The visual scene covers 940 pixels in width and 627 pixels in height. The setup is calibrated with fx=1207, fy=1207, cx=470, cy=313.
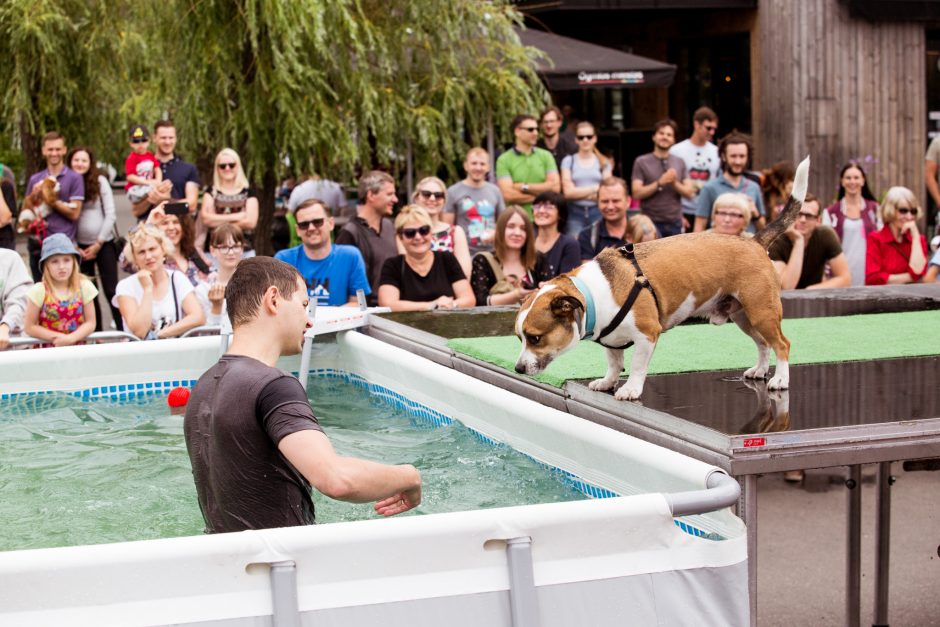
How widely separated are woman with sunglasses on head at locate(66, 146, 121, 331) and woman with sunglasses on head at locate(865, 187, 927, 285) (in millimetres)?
6029

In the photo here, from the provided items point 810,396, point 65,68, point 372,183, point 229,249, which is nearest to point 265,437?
→ point 810,396

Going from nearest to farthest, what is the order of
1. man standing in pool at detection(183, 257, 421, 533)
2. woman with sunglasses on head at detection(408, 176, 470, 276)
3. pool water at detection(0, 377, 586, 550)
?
man standing in pool at detection(183, 257, 421, 533)
pool water at detection(0, 377, 586, 550)
woman with sunglasses on head at detection(408, 176, 470, 276)

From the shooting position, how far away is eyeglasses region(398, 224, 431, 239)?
7.50 meters

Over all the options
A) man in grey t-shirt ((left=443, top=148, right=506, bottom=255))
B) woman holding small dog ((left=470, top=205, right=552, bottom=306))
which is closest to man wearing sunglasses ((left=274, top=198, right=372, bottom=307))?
woman holding small dog ((left=470, top=205, right=552, bottom=306))

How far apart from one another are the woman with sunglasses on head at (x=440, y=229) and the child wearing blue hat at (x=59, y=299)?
206cm

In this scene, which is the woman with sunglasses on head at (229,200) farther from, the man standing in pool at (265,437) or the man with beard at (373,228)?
the man standing in pool at (265,437)

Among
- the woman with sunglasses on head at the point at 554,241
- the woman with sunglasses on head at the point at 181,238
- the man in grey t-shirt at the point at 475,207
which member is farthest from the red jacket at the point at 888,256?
the woman with sunglasses on head at the point at 181,238

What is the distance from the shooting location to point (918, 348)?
495cm

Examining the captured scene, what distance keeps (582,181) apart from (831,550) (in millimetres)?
5172

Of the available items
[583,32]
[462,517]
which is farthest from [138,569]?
[583,32]

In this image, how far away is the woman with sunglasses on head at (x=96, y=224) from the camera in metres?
9.90

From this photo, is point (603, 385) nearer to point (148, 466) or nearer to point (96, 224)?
point (148, 466)

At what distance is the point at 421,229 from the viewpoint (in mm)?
7512

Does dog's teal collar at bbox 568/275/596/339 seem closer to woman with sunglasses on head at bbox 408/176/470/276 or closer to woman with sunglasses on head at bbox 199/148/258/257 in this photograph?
woman with sunglasses on head at bbox 408/176/470/276
